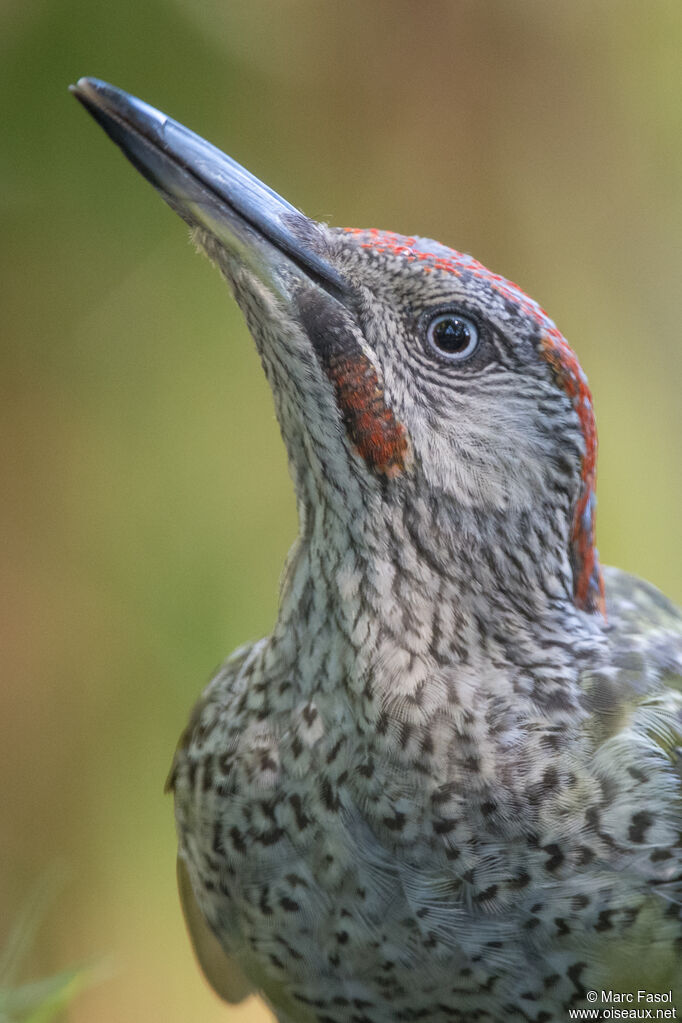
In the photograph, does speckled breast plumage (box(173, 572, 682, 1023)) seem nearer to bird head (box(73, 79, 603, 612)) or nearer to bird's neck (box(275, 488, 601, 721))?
bird's neck (box(275, 488, 601, 721))

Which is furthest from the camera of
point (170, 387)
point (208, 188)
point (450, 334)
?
point (170, 387)

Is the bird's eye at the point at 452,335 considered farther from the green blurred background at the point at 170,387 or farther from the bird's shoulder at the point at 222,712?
the green blurred background at the point at 170,387

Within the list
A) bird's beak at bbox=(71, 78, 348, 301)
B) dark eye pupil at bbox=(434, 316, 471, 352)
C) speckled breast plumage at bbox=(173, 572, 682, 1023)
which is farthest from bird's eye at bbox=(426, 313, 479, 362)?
speckled breast plumage at bbox=(173, 572, 682, 1023)

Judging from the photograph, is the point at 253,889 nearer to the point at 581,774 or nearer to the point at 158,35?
the point at 581,774

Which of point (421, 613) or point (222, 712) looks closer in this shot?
point (421, 613)

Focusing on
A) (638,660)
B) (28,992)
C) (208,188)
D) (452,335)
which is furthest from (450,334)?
(28,992)

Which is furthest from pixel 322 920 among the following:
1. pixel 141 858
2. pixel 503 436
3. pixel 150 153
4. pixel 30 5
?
pixel 30 5

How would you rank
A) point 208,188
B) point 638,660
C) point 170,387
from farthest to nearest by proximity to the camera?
1. point 170,387
2. point 638,660
3. point 208,188

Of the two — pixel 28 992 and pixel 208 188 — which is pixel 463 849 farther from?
pixel 208 188
